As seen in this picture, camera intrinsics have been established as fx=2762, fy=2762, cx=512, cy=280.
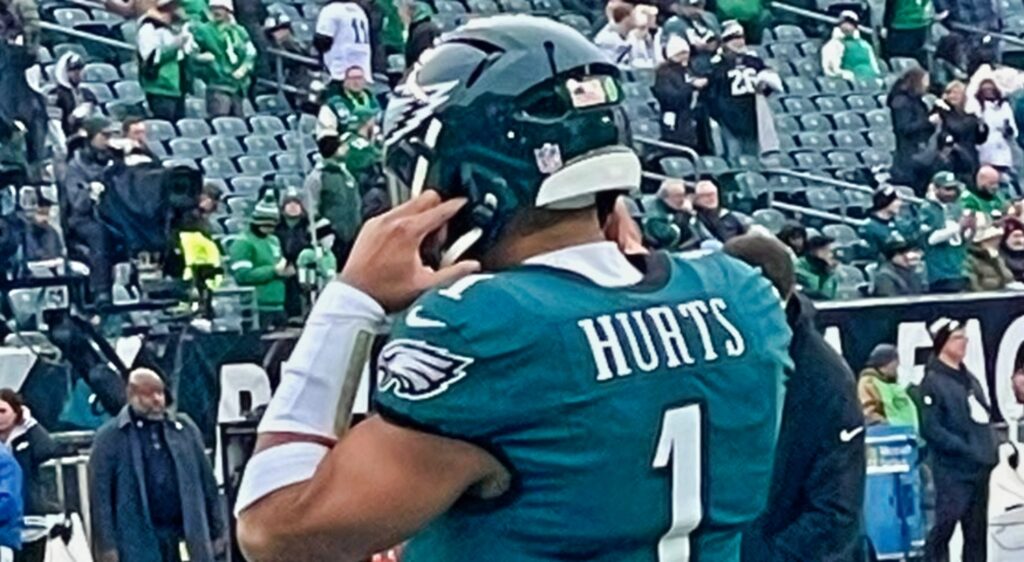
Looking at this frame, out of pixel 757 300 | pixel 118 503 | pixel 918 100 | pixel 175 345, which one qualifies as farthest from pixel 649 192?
pixel 757 300

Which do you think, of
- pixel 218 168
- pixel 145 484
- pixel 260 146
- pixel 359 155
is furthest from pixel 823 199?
pixel 145 484

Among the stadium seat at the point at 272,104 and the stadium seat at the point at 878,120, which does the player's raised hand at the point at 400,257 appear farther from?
the stadium seat at the point at 878,120

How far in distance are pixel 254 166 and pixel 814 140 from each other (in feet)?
14.8

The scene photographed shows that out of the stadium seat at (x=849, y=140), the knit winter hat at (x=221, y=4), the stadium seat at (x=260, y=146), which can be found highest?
the knit winter hat at (x=221, y=4)

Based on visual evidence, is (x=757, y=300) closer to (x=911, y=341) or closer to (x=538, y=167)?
(x=538, y=167)

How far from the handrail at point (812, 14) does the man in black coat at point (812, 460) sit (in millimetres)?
14798

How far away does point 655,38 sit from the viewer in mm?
18562

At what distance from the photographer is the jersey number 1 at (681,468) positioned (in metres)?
2.94

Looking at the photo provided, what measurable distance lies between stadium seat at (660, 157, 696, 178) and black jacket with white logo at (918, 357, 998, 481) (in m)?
5.08

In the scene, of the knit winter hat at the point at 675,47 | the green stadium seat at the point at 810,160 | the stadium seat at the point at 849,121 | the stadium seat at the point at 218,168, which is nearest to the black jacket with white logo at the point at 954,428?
the stadium seat at the point at 218,168

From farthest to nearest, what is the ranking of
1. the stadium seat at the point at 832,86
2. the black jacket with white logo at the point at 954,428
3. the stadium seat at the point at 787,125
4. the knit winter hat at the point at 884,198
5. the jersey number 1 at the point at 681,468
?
the stadium seat at the point at 832,86 → the stadium seat at the point at 787,125 → the knit winter hat at the point at 884,198 → the black jacket with white logo at the point at 954,428 → the jersey number 1 at the point at 681,468

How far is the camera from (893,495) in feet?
38.1

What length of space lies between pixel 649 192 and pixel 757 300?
13.6 metres

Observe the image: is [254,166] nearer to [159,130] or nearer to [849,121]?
[159,130]
